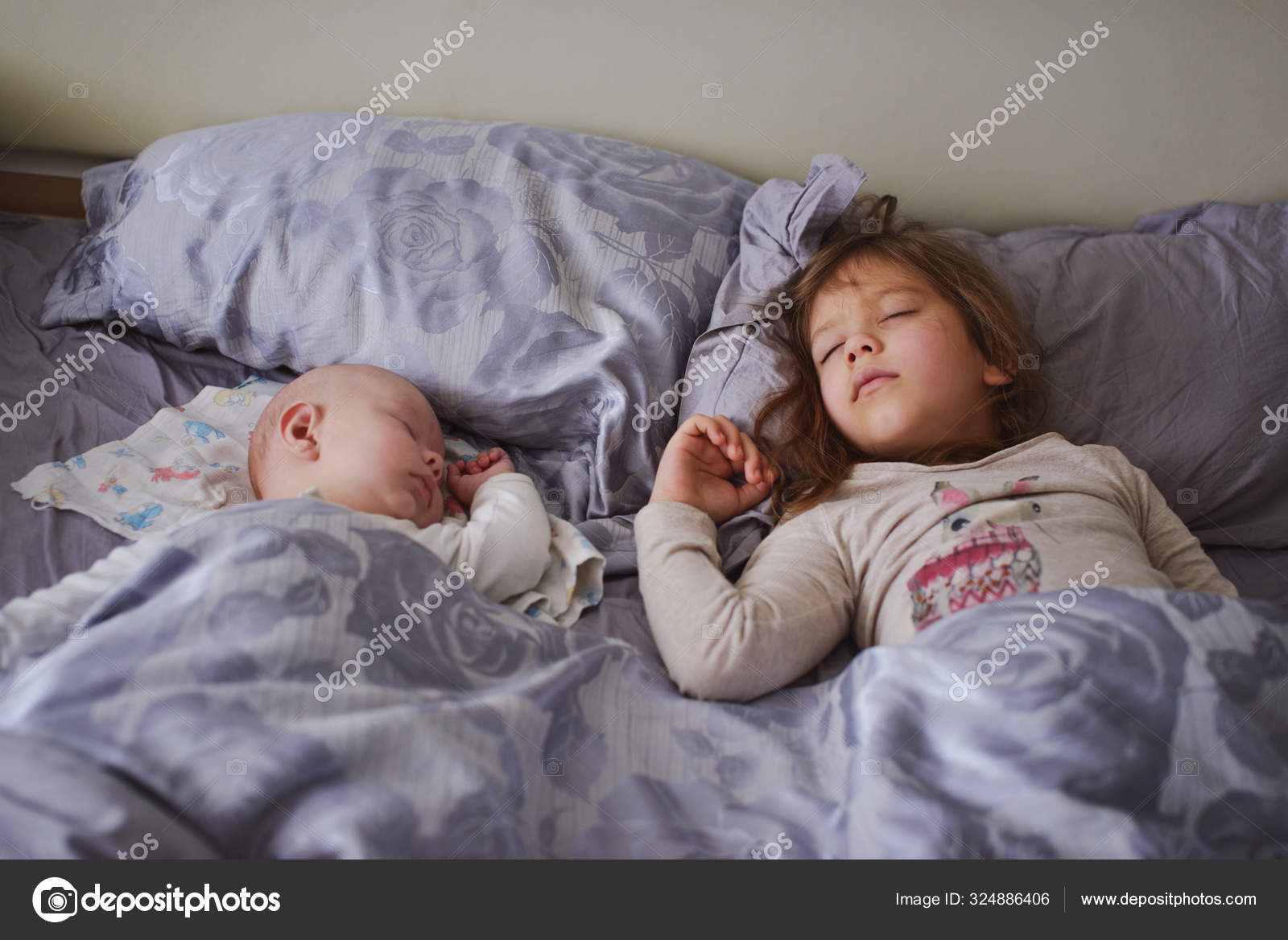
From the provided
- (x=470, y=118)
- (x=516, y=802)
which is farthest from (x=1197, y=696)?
(x=470, y=118)

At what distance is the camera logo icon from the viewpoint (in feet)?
2.16

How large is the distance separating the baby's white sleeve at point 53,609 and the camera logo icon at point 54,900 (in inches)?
10.1

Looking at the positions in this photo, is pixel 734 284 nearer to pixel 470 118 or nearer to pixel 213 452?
pixel 470 118

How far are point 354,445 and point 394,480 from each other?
0.21 feet

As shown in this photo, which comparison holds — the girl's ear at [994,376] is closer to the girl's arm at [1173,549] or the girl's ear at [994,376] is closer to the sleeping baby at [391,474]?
the girl's arm at [1173,549]

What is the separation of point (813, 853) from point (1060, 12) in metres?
1.44

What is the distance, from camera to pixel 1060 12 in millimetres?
1510

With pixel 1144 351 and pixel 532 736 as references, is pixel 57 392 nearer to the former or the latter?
pixel 532 736

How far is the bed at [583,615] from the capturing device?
2.29ft
